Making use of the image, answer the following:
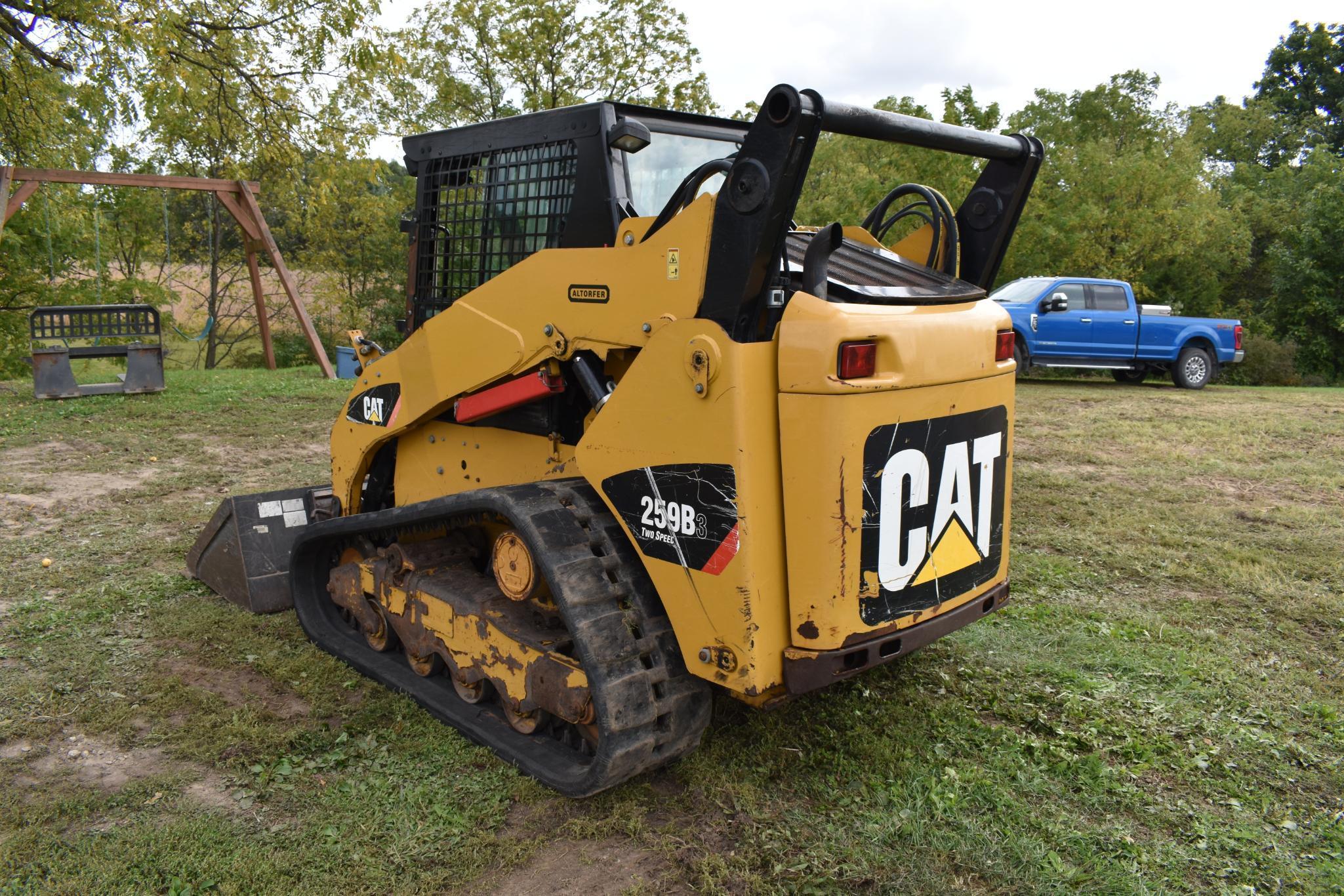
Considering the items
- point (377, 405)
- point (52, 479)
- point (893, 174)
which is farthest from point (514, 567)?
point (893, 174)

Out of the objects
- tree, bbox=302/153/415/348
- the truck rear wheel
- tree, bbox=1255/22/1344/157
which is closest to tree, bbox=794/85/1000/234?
the truck rear wheel

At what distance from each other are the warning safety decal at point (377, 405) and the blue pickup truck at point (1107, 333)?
1201 centimetres

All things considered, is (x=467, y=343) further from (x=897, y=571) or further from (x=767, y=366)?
(x=897, y=571)

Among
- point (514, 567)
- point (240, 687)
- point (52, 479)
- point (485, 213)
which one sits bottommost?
point (240, 687)

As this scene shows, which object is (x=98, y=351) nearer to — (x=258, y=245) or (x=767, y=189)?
(x=258, y=245)

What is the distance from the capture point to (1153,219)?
69.8ft

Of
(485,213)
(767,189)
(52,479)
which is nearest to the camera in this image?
(767,189)

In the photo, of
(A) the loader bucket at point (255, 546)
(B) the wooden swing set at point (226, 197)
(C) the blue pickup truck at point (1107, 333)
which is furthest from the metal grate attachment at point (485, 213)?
(C) the blue pickup truck at point (1107, 333)

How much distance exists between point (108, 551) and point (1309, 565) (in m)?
7.21

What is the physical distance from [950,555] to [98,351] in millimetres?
12828

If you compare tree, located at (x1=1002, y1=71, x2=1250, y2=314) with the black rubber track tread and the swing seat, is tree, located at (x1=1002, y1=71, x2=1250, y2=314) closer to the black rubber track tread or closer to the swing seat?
the swing seat

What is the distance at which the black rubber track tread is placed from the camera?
2928 millimetres

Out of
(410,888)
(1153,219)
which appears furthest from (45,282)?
(1153,219)

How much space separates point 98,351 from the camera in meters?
12.6
